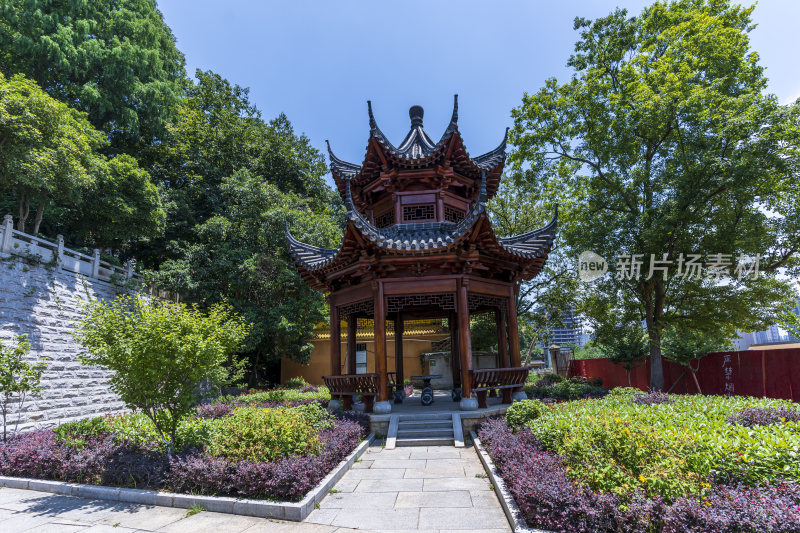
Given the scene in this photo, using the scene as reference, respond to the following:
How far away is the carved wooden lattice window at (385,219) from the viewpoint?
12.6 meters

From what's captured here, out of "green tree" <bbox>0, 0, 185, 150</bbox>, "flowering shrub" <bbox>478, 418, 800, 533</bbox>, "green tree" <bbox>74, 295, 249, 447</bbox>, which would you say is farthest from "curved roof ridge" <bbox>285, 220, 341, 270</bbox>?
"green tree" <bbox>0, 0, 185, 150</bbox>

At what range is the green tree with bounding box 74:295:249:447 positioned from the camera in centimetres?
683

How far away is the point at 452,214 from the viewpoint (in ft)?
41.2

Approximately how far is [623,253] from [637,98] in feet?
17.8

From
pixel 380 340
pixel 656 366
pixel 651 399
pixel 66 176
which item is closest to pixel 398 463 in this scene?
pixel 380 340

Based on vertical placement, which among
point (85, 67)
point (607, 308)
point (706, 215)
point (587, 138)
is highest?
point (85, 67)

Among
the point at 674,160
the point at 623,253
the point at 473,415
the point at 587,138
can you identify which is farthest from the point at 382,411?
the point at 587,138

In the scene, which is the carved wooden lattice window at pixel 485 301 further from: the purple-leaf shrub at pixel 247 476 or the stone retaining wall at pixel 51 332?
the stone retaining wall at pixel 51 332

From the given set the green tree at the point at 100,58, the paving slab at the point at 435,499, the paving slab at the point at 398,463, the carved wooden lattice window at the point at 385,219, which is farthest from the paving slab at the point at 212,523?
the green tree at the point at 100,58

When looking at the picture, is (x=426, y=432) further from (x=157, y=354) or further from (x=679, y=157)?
(x=679, y=157)

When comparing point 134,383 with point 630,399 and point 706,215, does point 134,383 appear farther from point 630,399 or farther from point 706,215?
point 706,215

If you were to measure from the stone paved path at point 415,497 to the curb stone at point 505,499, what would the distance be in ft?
0.33

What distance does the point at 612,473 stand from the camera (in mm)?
4809

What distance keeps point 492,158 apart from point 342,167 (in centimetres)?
492
